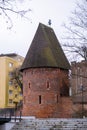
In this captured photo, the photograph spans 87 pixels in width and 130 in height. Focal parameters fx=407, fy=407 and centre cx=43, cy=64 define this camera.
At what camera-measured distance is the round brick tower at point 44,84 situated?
4494 centimetres

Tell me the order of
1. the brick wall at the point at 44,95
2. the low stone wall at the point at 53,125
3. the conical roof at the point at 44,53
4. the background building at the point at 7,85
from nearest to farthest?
the low stone wall at the point at 53,125 < the brick wall at the point at 44,95 < the conical roof at the point at 44,53 < the background building at the point at 7,85

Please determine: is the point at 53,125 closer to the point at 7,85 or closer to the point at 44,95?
the point at 44,95

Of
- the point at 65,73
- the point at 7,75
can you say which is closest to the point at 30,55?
the point at 65,73

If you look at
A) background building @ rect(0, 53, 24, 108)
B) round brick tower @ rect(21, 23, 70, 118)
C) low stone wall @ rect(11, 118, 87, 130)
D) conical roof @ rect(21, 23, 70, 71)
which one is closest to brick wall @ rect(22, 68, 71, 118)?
round brick tower @ rect(21, 23, 70, 118)

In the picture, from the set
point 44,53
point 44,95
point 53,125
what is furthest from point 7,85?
point 53,125

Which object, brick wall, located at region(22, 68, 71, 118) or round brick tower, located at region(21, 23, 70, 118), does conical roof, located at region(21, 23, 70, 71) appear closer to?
round brick tower, located at region(21, 23, 70, 118)

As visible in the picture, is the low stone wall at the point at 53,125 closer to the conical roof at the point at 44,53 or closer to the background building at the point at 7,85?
the conical roof at the point at 44,53

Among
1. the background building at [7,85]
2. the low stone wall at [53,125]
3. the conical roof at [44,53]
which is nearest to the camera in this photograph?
→ the low stone wall at [53,125]

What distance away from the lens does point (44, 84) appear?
148ft

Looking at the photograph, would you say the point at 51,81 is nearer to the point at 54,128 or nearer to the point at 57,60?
the point at 57,60

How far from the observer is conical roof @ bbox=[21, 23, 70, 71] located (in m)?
45.6

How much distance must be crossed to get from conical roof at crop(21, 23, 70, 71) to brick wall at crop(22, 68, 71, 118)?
74 centimetres

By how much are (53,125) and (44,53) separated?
1836 centimetres

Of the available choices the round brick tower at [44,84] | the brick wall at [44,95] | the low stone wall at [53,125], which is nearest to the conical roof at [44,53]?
the round brick tower at [44,84]
